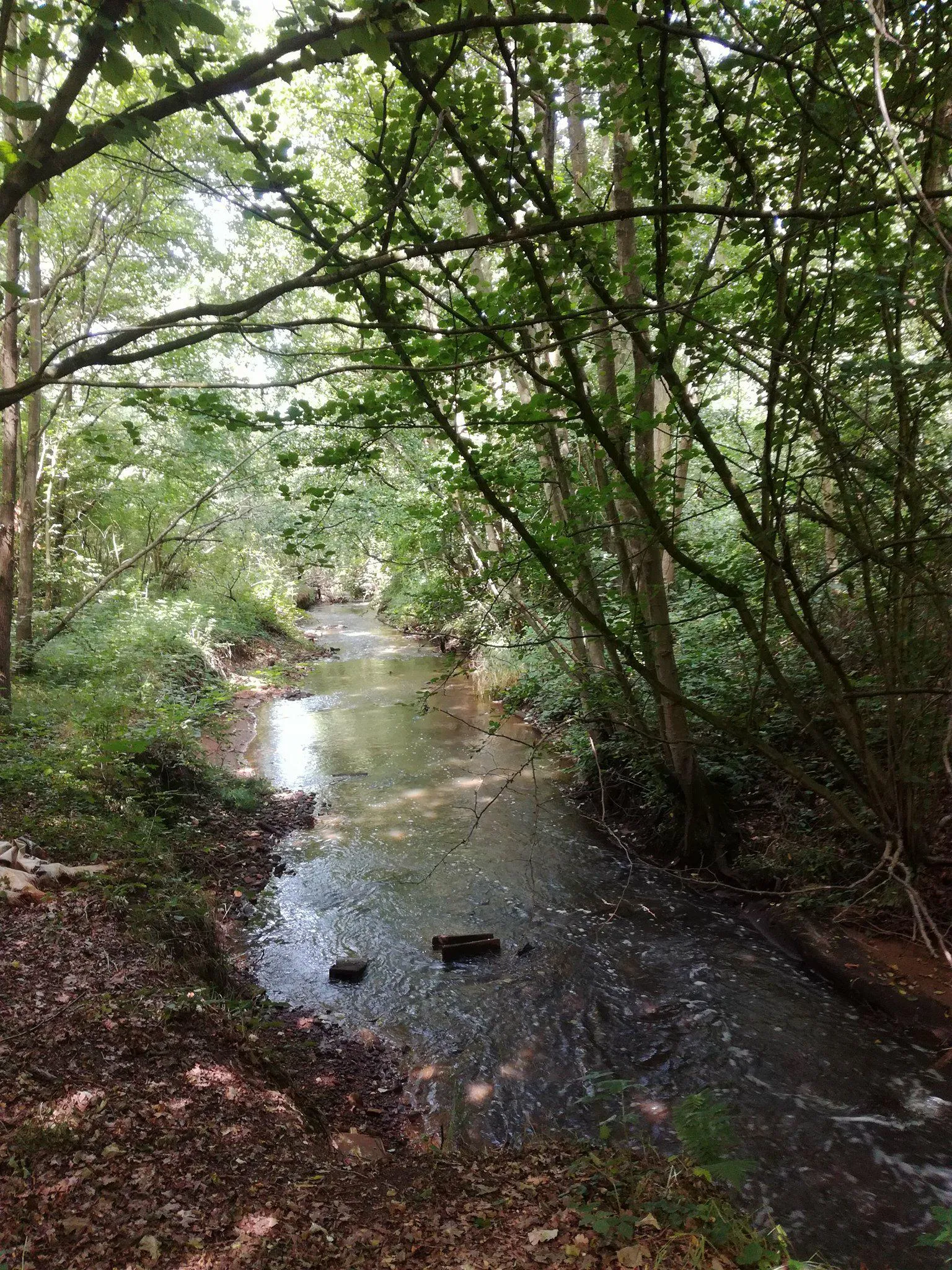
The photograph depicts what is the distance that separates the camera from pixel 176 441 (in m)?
13.9

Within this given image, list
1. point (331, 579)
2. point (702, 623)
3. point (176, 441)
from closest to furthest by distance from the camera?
point (702, 623), point (176, 441), point (331, 579)

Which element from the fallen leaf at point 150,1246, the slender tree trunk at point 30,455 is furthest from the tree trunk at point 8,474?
the fallen leaf at point 150,1246

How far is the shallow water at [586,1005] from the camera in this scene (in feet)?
11.9

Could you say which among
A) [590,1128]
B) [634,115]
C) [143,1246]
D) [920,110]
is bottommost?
[590,1128]

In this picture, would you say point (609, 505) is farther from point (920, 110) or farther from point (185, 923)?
point (185, 923)

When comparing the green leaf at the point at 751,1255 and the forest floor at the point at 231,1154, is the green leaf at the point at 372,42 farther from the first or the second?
the green leaf at the point at 751,1255

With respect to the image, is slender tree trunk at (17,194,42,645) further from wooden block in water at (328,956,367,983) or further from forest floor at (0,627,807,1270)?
wooden block in water at (328,956,367,983)

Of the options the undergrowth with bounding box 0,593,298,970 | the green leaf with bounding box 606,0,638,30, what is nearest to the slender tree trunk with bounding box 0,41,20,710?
the undergrowth with bounding box 0,593,298,970

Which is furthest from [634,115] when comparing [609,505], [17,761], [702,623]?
[17,761]

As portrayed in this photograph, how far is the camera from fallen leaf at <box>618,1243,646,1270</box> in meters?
2.56

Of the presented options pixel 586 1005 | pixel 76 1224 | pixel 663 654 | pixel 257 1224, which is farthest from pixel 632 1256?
pixel 663 654

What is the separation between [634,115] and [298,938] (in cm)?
674

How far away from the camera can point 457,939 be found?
582cm

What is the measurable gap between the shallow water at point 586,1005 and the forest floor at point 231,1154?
0.43 metres
